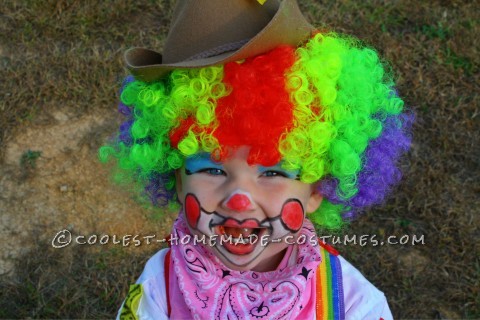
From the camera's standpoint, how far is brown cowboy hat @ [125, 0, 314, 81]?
1.75 meters

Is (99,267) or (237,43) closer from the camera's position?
(237,43)

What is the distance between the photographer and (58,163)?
343cm

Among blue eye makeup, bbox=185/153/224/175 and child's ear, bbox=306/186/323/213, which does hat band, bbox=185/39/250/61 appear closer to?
blue eye makeup, bbox=185/153/224/175

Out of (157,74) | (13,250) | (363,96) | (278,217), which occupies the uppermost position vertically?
(363,96)

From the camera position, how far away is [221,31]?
1.78 meters

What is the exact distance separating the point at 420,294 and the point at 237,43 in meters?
1.83

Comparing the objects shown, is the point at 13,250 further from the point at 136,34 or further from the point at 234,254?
the point at 234,254

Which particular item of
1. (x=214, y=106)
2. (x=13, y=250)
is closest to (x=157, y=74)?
(x=214, y=106)

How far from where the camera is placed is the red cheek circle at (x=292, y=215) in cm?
183

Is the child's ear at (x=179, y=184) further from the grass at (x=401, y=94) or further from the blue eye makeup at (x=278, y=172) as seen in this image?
the grass at (x=401, y=94)

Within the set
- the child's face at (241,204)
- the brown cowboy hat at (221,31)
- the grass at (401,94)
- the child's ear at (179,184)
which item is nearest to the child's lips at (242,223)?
the child's face at (241,204)

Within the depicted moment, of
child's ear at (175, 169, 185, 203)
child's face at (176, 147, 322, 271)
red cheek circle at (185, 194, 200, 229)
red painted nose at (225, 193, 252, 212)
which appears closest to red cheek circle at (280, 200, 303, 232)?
child's face at (176, 147, 322, 271)

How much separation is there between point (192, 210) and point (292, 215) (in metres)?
0.27

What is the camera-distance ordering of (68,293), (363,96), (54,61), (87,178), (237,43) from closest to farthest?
(237,43) → (363,96) → (68,293) → (87,178) → (54,61)
